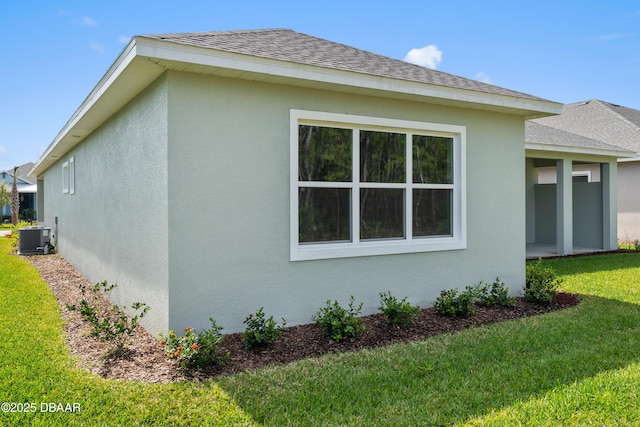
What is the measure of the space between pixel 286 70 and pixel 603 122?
18861mm

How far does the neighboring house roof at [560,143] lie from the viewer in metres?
11.8

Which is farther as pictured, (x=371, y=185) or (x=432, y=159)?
(x=432, y=159)

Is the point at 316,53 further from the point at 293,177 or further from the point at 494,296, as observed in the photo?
the point at 494,296

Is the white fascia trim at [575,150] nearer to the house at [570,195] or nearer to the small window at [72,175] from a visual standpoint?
the house at [570,195]

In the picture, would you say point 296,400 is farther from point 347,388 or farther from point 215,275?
point 215,275

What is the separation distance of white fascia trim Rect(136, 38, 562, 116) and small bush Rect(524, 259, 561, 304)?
104 inches

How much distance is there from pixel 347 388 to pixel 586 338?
3.16 meters

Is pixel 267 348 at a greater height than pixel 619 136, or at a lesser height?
lesser

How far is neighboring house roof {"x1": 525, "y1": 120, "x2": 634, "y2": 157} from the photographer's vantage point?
11.8 m

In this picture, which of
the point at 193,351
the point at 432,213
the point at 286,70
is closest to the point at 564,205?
the point at 432,213

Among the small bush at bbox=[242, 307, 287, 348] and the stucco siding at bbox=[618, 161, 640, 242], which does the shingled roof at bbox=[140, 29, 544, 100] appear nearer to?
the small bush at bbox=[242, 307, 287, 348]

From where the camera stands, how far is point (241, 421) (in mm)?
3322

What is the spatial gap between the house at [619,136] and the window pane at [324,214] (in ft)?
37.2

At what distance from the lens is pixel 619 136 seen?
17.4 meters
